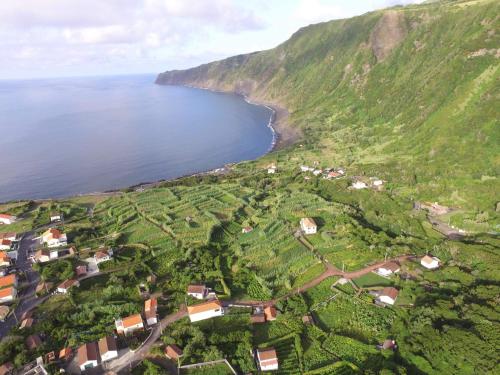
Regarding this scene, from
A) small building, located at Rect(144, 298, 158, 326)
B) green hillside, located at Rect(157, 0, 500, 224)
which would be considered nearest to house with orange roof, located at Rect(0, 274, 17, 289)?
small building, located at Rect(144, 298, 158, 326)

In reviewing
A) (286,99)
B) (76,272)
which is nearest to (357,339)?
(76,272)

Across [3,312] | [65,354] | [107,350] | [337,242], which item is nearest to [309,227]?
[337,242]

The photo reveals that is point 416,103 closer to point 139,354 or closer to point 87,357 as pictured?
point 139,354

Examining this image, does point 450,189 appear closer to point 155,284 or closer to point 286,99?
point 155,284

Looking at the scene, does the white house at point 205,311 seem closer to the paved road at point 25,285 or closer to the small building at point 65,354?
the small building at point 65,354

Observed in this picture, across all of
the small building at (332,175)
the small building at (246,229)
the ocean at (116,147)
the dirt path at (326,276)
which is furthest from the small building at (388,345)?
the ocean at (116,147)
